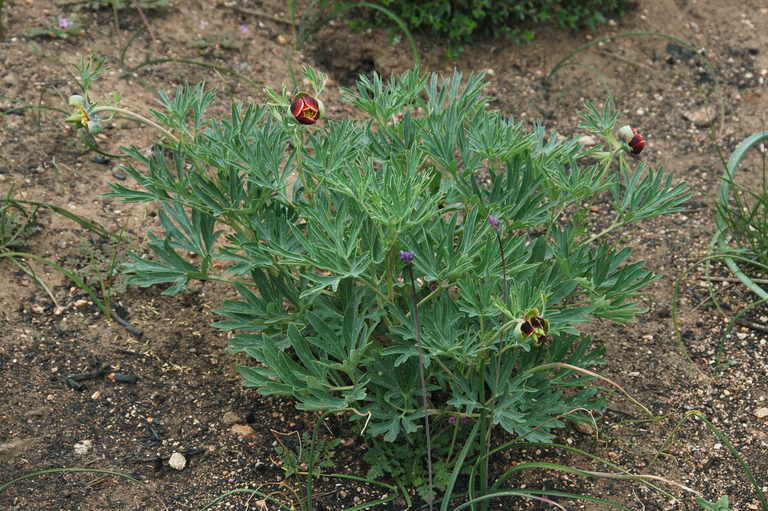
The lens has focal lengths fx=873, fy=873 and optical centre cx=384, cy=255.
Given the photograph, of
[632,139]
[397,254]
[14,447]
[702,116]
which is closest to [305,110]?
[397,254]

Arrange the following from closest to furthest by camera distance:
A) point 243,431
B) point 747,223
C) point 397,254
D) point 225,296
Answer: point 397,254, point 243,431, point 225,296, point 747,223

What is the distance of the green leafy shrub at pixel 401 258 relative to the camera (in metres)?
2.07

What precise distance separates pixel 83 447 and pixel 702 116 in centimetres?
300

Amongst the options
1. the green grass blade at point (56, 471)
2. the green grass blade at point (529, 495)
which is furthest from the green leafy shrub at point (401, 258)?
the green grass blade at point (56, 471)

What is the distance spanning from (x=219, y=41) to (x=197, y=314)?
160 cm

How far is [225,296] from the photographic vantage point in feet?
9.77

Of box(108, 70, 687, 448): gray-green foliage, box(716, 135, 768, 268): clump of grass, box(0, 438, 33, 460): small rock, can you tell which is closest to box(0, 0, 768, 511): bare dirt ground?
box(0, 438, 33, 460): small rock

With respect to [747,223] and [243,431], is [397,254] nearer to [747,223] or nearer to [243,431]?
[243,431]

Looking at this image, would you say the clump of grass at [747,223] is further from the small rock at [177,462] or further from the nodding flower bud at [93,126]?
the nodding flower bud at [93,126]

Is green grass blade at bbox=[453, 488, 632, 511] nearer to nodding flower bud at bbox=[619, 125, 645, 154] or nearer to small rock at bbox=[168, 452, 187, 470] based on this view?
small rock at bbox=[168, 452, 187, 470]

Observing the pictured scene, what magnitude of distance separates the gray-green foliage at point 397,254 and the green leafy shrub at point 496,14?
5.48ft

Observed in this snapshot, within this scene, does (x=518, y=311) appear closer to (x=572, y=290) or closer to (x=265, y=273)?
(x=572, y=290)

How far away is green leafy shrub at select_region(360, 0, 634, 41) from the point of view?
407 centimetres

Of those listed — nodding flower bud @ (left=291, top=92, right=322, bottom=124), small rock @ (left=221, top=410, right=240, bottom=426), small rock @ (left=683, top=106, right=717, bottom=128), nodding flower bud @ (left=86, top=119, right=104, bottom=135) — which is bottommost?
small rock @ (left=221, top=410, right=240, bottom=426)
